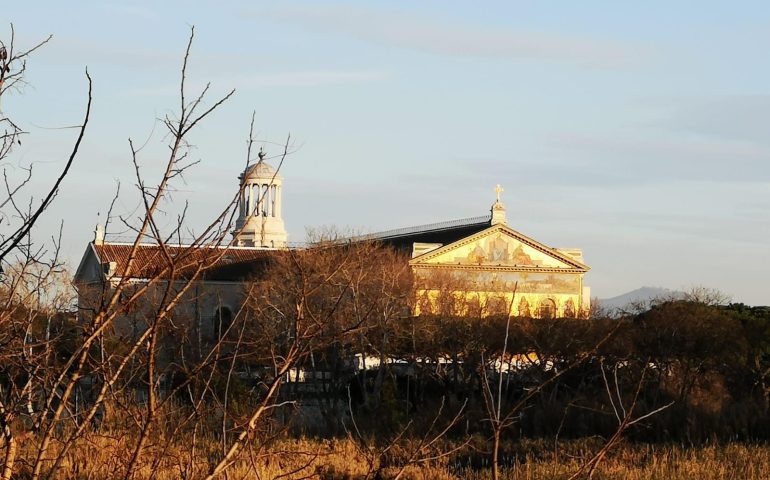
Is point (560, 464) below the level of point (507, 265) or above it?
below

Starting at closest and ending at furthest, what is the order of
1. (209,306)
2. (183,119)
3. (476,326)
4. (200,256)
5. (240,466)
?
(183,119)
(200,256)
(240,466)
(476,326)
(209,306)

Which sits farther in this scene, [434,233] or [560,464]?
[434,233]

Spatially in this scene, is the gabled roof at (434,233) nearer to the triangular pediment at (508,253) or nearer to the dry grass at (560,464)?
the triangular pediment at (508,253)

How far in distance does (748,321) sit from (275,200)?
59.0 meters

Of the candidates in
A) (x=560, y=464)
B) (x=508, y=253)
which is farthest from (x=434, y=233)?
(x=560, y=464)

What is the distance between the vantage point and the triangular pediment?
66.1 m

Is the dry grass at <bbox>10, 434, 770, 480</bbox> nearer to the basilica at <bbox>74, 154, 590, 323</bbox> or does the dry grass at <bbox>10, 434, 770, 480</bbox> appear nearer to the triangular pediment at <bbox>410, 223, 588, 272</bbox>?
the basilica at <bbox>74, 154, 590, 323</bbox>

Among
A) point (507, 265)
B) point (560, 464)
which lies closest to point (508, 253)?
point (507, 265)

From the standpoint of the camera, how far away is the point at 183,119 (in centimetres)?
574

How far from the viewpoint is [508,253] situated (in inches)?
2628

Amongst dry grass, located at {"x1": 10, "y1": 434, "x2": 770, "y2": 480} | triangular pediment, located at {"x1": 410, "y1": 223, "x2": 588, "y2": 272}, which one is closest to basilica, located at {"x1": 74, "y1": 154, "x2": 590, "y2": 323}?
triangular pediment, located at {"x1": 410, "y1": 223, "x2": 588, "y2": 272}

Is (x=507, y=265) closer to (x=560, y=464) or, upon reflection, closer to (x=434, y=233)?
(x=434, y=233)

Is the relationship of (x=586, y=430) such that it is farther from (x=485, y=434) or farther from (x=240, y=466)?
(x=240, y=466)

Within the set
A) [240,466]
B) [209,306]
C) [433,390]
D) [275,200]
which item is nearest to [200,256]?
[240,466]
